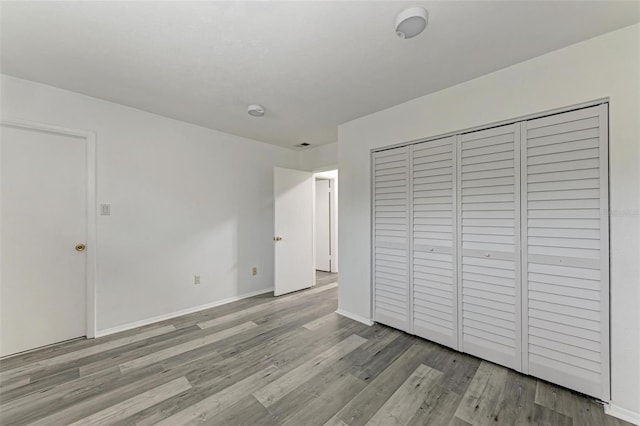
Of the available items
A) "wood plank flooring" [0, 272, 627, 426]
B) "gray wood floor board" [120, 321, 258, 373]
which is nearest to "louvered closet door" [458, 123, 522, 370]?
"wood plank flooring" [0, 272, 627, 426]

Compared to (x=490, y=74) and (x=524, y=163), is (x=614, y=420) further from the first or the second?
(x=490, y=74)

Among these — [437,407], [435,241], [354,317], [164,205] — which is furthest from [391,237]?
[164,205]

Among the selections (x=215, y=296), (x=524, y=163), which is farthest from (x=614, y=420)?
(x=215, y=296)

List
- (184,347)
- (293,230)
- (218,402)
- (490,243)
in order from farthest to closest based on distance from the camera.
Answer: (293,230)
(184,347)
(490,243)
(218,402)

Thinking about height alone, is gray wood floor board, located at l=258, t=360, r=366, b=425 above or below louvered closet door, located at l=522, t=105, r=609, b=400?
below

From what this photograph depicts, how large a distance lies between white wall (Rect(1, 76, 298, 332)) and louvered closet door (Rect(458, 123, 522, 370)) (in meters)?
2.88

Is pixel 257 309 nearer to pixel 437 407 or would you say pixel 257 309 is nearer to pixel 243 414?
pixel 243 414

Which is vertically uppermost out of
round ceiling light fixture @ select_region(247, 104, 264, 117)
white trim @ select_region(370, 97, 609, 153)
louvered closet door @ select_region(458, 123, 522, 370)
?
round ceiling light fixture @ select_region(247, 104, 264, 117)

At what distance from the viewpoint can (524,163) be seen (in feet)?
6.51

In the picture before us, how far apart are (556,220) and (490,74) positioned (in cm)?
126

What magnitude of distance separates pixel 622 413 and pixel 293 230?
11.9 feet

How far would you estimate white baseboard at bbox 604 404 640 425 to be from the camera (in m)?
1.55

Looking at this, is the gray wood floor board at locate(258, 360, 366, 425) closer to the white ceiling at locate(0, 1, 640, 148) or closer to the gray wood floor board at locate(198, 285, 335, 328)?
the gray wood floor board at locate(198, 285, 335, 328)

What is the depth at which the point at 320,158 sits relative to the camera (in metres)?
4.34
